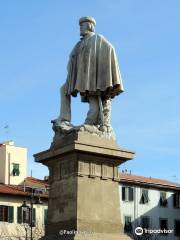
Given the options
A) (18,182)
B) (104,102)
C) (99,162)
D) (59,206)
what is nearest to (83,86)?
(104,102)

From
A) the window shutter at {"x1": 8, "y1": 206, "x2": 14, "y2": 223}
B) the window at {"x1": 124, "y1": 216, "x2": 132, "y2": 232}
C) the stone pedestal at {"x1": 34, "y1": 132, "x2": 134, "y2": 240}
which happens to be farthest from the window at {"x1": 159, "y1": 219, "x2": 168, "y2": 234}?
the stone pedestal at {"x1": 34, "y1": 132, "x2": 134, "y2": 240}

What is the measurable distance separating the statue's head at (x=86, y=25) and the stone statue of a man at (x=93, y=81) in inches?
11.3

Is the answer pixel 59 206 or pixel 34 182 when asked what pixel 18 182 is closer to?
pixel 34 182

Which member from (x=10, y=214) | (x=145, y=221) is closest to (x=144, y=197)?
(x=145, y=221)

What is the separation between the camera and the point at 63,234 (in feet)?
48.6

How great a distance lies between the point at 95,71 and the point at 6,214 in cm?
3950

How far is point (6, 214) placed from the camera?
54156 millimetres

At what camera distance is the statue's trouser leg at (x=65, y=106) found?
53.1ft

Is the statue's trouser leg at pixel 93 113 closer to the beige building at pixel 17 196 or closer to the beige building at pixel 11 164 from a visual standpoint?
the beige building at pixel 17 196

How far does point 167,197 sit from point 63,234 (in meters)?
53.4

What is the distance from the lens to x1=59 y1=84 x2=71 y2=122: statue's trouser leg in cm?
1617

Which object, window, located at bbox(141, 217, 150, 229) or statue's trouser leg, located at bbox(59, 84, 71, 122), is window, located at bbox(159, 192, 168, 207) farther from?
statue's trouser leg, located at bbox(59, 84, 71, 122)

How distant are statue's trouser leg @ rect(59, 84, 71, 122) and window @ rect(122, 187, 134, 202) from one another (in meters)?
47.2

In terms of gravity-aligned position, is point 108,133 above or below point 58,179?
above
